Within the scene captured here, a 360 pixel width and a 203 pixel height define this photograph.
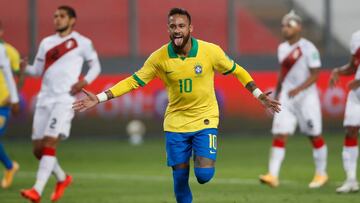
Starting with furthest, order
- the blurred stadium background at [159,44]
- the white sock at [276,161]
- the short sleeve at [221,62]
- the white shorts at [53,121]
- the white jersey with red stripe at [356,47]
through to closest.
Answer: the blurred stadium background at [159,44] < the white sock at [276,161] < the white jersey with red stripe at [356,47] < the white shorts at [53,121] < the short sleeve at [221,62]

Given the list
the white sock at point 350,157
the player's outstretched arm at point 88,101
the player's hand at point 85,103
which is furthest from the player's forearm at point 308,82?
the player's hand at point 85,103

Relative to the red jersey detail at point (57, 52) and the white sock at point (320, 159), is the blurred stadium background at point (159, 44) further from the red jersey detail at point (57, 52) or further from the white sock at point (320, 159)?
the red jersey detail at point (57, 52)

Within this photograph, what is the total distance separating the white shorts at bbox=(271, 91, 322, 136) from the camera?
15312 millimetres

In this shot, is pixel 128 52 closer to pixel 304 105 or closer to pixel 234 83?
pixel 234 83

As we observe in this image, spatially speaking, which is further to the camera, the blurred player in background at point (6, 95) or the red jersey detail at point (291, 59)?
the red jersey detail at point (291, 59)

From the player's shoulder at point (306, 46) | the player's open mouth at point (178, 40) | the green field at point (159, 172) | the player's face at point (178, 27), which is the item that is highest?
the player's face at point (178, 27)

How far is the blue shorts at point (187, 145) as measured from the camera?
1119 cm

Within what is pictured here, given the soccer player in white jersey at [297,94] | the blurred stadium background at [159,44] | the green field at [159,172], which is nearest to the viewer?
the green field at [159,172]

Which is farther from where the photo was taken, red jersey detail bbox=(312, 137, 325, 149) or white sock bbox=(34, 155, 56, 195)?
red jersey detail bbox=(312, 137, 325, 149)

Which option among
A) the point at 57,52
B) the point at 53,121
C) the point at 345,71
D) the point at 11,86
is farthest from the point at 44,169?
the point at 345,71

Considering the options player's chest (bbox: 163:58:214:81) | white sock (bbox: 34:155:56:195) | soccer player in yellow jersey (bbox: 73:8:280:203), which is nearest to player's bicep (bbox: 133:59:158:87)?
soccer player in yellow jersey (bbox: 73:8:280:203)

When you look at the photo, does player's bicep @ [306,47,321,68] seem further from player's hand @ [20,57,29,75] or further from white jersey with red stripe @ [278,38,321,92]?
player's hand @ [20,57,29,75]

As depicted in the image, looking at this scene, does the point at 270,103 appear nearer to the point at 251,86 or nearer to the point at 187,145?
the point at 251,86

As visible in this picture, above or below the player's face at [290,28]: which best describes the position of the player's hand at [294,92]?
below
